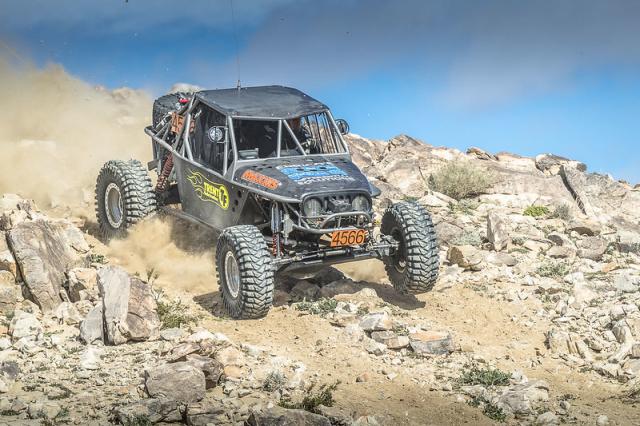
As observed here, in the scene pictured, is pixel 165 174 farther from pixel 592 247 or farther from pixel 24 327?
pixel 592 247

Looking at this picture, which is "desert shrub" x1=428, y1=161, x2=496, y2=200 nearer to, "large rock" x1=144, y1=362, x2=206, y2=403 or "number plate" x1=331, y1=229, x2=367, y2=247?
"number plate" x1=331, y1=229, x2=367, y2=247

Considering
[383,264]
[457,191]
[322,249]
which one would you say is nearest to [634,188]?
[457,191]

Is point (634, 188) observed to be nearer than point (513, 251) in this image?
No

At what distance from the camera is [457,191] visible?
18.9m

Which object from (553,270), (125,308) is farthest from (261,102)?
(553,270)

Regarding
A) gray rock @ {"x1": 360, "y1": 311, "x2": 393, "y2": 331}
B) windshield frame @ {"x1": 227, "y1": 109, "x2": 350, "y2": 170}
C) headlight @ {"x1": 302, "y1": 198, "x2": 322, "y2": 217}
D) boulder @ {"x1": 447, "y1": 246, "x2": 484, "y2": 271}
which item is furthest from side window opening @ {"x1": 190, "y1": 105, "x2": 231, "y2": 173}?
boulder @ {"x1": 447, "y1": 246, "x2": 484, "y2": 271}

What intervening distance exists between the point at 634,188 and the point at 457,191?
571cm

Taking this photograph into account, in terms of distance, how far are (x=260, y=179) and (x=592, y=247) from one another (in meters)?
6.47

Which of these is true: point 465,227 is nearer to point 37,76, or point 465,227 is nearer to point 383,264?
point 383,264

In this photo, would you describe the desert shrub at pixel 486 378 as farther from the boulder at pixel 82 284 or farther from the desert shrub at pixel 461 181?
the desert shrub at pixel 461 181

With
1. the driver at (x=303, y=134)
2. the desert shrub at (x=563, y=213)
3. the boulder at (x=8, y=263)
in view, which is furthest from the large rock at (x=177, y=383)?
the desert shrub at (x=563, y=213)

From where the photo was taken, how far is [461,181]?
19.0 metres

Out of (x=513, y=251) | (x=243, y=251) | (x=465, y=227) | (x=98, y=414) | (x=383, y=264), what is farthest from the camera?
(x=465, y=227)

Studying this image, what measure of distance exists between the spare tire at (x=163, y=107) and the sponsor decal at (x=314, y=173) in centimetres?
395
